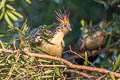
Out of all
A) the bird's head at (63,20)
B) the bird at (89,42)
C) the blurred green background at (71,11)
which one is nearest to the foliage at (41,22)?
the blurred green background at (71,11)

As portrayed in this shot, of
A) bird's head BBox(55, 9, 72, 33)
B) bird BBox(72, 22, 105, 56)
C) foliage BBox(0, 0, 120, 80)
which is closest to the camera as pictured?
foliage BBox(0, 0, 120, 80)

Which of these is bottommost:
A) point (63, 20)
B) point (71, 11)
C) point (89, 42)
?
point (89, 42)

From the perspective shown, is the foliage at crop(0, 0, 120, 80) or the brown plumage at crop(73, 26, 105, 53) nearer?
the foliage at crop(0, 0, 120, 80)

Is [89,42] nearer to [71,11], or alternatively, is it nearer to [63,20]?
[71,11]

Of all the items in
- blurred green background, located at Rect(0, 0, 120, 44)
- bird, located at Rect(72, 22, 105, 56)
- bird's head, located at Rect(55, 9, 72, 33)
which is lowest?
bird, located at Rect(72, 22, 105, 56)

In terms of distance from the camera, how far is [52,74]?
10.5ft

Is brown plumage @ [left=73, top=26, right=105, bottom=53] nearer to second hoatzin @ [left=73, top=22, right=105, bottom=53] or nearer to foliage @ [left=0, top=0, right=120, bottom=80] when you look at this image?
second hoatzin @ [left=73, top=22, right=105, bottom=53]

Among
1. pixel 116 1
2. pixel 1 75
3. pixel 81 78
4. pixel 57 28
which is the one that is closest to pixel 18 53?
pixel 1 75

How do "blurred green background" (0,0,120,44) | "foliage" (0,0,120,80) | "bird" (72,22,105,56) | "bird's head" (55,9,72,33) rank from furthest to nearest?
"bird" (72,22,105,56) → "blurred green background" (0,0,120,44) → "bird's head" (55,9,72,33) → "foliage" (0,0,120,80)

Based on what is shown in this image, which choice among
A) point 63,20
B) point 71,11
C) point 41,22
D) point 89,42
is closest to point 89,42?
point 89,42

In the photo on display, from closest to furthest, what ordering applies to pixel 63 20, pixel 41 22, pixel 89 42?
1. pixel 63 20
2. pixel 41 22
3. pixel 89 42

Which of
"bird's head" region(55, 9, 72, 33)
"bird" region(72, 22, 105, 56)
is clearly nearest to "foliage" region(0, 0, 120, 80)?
"bird" region(72, 22, 105, 56)

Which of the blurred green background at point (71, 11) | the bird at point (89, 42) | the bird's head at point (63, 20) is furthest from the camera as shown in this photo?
the bird at point (89, 42)

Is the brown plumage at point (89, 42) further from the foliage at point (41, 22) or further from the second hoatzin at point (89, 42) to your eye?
the foliage at point (41, 22)
